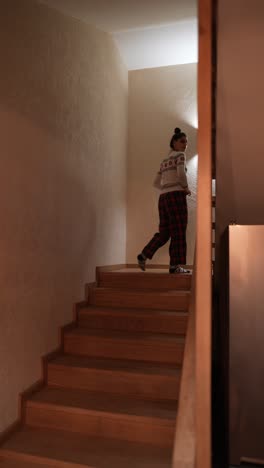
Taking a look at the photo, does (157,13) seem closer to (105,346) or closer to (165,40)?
(165,40)

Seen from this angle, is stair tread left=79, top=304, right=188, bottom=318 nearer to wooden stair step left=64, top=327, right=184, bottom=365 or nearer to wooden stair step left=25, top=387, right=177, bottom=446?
wooden stair step left=64, top=327, right=184, bottom=365

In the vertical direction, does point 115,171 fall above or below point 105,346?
above

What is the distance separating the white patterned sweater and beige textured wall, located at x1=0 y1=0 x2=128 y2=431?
63cm

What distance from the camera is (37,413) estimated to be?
198 cm

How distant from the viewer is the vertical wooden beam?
960 mm

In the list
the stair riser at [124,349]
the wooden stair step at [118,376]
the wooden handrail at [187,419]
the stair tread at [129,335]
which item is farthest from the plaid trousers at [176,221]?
the wooden handrail at [187,419]

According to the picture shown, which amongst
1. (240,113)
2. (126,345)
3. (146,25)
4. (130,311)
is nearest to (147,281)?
(130,311)

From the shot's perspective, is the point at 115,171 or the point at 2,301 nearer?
the point at 2,301

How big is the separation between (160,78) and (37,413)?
12.0 feet

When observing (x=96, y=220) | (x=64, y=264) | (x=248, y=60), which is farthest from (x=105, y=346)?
(x=248, y=60)

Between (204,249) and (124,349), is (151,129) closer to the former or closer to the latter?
(124,349)

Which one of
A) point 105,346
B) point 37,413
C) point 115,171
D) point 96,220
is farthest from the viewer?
point 115,171

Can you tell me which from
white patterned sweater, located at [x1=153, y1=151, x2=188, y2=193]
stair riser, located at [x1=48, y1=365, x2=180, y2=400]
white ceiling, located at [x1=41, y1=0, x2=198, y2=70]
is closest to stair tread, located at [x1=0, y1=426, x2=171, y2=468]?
stair riser, located at [x1=48, y1=365, x2=180, y2=400]

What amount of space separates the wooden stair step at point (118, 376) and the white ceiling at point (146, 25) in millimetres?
2358
